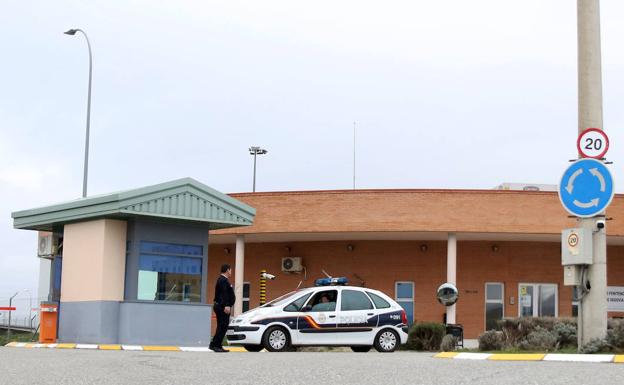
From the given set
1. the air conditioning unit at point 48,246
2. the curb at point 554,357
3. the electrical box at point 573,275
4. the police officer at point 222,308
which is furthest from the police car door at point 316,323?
the air conditioning unit at point 48,246

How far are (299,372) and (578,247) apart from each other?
6.13m

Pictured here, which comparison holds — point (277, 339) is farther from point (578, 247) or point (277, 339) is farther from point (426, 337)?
point (578, 247)

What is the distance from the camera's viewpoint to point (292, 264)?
35.5 m

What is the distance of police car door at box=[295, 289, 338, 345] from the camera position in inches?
787

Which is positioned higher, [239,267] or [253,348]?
[239,267]

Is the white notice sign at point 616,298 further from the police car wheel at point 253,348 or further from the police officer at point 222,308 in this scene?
the police officer at point 222,308

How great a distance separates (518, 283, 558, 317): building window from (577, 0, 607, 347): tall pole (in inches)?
772

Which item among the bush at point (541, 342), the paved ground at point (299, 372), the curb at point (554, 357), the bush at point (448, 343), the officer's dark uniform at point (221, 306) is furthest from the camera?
the bush at point (448, 343)

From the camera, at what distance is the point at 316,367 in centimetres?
1206

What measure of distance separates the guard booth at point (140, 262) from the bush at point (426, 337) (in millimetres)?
4821

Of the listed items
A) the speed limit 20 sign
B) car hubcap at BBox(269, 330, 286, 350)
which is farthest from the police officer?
the speed limit 20 sign

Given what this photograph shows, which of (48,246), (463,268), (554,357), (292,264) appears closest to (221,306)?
(554,357)

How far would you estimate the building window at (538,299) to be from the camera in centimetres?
3484

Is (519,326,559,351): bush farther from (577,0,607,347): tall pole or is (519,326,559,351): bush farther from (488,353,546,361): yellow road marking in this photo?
(488,353,546,361): yellow road marking
